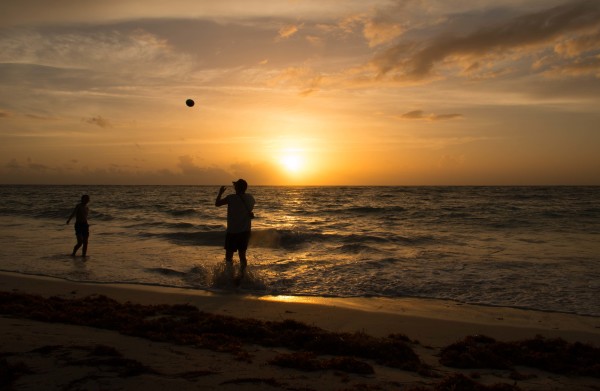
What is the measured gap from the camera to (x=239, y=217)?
9.21 meters

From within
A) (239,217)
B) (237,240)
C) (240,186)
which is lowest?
(237,240)

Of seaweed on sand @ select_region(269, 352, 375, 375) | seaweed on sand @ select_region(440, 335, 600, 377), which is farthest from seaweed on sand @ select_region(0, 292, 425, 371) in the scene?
seaweed on sand @ select_region(440, 335, 600, 377)

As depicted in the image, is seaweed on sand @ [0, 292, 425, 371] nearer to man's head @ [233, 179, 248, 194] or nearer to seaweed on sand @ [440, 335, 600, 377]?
seaweed on sand @ [440, 335, 600, 377]

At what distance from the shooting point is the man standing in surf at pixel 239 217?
9156 millimetres

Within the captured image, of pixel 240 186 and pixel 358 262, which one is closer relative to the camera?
pixel 240 186

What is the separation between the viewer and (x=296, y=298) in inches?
332

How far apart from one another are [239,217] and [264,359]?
4967 mm

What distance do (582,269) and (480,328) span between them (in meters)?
6.25

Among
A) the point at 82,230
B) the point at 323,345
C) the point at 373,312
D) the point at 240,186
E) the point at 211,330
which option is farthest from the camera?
the point at 82,230

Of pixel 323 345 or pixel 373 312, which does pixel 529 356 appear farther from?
pixel 373 312

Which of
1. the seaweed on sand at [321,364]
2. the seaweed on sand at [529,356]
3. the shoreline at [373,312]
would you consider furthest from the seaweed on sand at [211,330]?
the shoreline at [373,312]

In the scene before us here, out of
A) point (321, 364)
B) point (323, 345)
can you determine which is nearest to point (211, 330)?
point (323, 345)

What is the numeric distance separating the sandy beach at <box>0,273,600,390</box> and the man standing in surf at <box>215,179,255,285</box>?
2.41 m

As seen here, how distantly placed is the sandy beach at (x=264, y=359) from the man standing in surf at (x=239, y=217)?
2.41 metres
